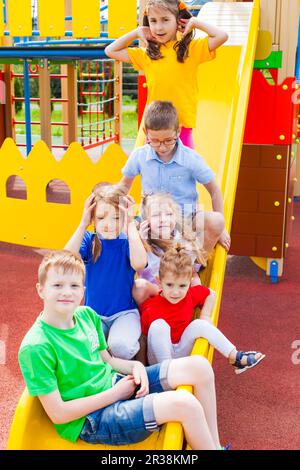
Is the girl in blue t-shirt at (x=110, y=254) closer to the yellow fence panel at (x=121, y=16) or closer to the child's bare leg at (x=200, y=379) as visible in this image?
the child's bare leg at (x=200, y=379)

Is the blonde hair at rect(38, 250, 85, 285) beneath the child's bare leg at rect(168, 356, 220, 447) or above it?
above

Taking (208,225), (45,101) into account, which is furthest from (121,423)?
(45,101)

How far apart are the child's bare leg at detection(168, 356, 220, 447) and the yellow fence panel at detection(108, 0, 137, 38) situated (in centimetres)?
337

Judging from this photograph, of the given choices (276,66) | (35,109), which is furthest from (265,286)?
(35,109)

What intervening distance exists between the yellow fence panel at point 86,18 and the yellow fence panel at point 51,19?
13cm

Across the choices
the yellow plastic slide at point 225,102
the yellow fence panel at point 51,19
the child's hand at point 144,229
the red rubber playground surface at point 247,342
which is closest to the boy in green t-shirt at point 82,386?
the yellow plastic slide at point 225,102

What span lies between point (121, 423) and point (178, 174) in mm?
1291

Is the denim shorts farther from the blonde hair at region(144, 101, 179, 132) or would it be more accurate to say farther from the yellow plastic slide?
the blonde hair at region(144, 101, 179, 132)

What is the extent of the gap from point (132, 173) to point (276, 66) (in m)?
1.78

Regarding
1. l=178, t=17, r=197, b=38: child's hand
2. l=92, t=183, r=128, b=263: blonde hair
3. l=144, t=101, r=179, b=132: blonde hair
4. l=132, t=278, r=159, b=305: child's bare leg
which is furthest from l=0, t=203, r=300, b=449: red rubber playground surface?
l=178, t=17, r=197, b=38: child's hand

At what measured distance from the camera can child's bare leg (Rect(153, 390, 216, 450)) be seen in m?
1.88

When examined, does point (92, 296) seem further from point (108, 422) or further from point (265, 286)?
point (265, 286)

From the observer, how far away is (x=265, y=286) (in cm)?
450

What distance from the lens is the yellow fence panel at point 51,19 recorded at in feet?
16.5
